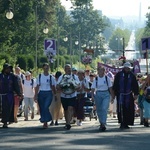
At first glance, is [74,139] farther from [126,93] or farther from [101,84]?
[126,93]

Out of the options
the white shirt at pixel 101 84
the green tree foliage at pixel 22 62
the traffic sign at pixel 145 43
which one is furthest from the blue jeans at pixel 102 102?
the green tree foliage at pixel 22 62

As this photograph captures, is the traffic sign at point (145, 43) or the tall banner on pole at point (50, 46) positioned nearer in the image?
the traffic sign at point (145, 43)

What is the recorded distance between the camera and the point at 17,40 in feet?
248

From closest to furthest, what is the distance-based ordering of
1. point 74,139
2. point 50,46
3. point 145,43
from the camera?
point 74,139 → point 145,43 → point 50,46

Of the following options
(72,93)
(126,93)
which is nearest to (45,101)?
(72,93)

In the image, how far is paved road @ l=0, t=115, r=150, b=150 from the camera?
14.0m

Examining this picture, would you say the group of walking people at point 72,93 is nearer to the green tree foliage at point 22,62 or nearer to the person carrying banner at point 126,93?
the person carrying banner at point 126,93

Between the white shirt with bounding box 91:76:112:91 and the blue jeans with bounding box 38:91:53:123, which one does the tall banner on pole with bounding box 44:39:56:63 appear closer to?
the blue jeans with bounding box 38:91:53:123

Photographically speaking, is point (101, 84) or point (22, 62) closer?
point (101, 84)

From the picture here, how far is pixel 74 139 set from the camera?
50.8 feet

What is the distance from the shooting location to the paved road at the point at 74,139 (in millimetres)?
13953

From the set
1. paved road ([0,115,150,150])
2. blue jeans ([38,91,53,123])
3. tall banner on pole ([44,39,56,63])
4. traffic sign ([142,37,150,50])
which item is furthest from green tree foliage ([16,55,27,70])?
paved road ([0,115,150,150])

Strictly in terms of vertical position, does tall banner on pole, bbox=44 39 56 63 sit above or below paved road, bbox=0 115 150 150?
above

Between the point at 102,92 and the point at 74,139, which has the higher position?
the point at 102,92
